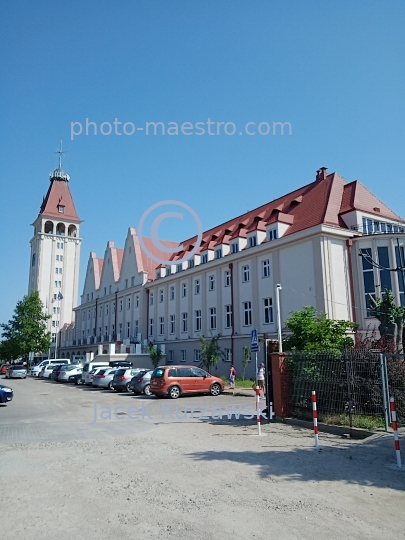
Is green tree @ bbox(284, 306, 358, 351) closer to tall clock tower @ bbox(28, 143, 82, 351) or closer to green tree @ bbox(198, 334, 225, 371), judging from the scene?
green tree @ bbox(198, 334, 225, 371)

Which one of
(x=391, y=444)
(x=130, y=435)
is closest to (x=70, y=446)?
(x=130, y=435)

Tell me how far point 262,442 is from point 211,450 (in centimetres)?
154

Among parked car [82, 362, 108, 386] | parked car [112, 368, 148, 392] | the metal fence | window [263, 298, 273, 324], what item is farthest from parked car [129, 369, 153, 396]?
the metal fence

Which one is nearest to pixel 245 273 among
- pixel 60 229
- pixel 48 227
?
pixel 60 229

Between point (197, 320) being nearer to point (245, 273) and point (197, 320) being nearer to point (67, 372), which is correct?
point (245, 273)

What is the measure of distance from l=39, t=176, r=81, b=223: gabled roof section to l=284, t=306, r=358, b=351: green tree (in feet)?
296

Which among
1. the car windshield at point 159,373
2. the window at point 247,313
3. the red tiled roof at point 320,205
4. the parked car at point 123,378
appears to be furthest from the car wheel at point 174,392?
the red tiled roof at point 320,205

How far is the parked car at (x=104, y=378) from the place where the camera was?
3094 centimetres

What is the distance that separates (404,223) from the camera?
3503cm

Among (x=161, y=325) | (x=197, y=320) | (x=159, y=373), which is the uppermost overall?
(x=161, y=325)

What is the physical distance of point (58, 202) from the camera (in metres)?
103

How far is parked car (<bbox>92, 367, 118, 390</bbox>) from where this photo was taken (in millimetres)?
30938

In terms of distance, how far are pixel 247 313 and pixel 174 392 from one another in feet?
50.7

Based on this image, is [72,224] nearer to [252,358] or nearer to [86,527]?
[252,358]
